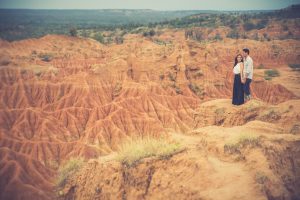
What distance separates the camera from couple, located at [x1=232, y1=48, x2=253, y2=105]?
13.7 metres

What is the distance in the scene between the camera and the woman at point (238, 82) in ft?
45.3

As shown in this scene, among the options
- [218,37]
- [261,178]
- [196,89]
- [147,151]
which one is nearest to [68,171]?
[147,151]

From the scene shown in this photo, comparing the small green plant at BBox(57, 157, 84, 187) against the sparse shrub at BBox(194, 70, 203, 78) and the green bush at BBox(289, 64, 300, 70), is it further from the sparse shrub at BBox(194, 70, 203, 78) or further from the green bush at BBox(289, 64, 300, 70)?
the green bush at BBox(289, 64, 300, 70)

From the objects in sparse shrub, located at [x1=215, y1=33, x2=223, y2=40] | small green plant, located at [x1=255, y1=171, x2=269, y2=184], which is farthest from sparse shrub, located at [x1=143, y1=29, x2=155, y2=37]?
small green plant, located at [x1=255, y1=171, x2=269, y2=184]

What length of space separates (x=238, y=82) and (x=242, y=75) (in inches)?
18.8

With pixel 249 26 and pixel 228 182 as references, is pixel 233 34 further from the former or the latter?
pixel 228 182

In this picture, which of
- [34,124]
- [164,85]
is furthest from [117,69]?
[34,124]

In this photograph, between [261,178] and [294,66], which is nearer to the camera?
[261,178]

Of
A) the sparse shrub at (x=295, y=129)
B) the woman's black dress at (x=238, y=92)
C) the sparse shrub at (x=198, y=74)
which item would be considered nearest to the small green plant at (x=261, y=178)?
the sparse shrub at (x=295, y=129)

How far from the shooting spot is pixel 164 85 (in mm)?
41188

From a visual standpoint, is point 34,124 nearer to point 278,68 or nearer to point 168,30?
point 278,68

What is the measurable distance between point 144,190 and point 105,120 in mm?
27959

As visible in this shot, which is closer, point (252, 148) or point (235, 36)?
point (252, 148)

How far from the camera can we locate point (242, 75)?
13836mm
